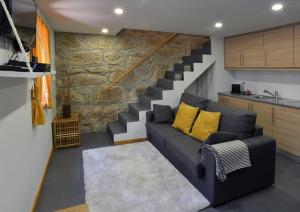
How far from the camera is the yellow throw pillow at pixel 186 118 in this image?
347 cm

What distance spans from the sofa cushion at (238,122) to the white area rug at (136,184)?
921 millimetres

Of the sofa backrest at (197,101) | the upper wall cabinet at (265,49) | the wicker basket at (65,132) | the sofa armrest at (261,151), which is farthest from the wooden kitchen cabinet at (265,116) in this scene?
the wicker basket at (65,132)

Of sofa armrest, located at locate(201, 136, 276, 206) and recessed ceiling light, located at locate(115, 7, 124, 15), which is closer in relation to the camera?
sofa armrest, located at locate(201, 136, 276, 206)

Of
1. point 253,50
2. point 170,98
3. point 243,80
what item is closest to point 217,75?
point 243,80

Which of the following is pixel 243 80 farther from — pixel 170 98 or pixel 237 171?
pixel 237 171

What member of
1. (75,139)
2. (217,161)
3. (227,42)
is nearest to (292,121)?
(217,161)

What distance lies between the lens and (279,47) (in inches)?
148

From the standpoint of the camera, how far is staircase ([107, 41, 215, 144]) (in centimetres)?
434

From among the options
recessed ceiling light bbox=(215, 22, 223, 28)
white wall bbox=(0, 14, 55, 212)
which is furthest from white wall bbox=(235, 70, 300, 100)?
white wall bbox=(0, 14, 55, 212)

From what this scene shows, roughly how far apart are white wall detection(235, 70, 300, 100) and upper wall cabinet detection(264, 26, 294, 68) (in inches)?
14.0

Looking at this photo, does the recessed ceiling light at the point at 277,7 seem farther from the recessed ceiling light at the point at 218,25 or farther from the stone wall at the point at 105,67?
the stone wall at the point at 105,67

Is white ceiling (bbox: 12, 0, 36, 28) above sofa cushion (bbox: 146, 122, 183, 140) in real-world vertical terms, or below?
above

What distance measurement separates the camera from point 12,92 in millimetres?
1768

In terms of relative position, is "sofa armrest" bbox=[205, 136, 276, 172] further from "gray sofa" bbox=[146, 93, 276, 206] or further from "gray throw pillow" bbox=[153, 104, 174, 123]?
"gray throw pillow" bbox=[153, 104, 174, 123]
